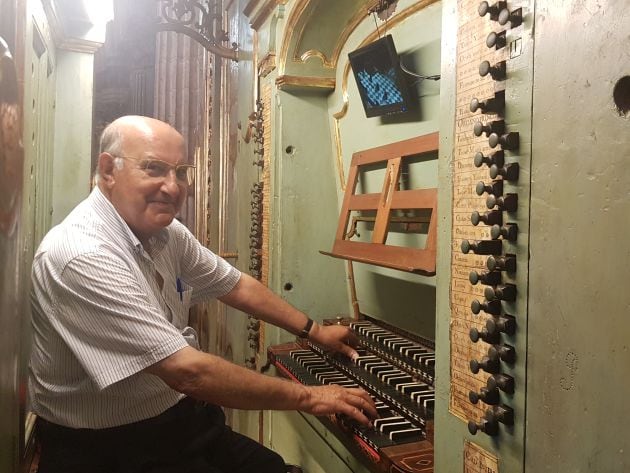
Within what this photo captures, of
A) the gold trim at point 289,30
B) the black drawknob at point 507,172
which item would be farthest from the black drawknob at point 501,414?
the gold trim at point 289,30

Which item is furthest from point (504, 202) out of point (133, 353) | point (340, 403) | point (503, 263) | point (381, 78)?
point (381, 78)

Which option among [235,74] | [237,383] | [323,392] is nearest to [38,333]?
[237,383]

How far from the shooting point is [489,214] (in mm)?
1461

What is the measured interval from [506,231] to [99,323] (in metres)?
1.37

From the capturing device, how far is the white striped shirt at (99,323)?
1.89 m

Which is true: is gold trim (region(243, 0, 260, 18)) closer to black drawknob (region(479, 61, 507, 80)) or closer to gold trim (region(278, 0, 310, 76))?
gold trim (region(278, 0, 310, 76))

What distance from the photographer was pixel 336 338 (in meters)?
2.99

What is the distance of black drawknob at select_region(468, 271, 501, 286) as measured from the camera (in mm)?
1465

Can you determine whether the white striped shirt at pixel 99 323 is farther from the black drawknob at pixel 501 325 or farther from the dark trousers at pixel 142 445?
the black drawknob at pixel 501 325

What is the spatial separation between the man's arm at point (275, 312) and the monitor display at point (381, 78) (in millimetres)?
1247

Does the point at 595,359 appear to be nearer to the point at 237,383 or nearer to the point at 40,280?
the point at 237,383

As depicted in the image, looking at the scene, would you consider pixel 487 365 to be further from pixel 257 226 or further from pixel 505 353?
pixel 257 226

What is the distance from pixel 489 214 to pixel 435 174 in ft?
4.84

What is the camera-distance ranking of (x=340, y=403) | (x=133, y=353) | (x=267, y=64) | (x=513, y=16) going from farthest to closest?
(x=267, y=64)
(x=340, y=403)
(x=133, y=353)
(x=513, y=16)
